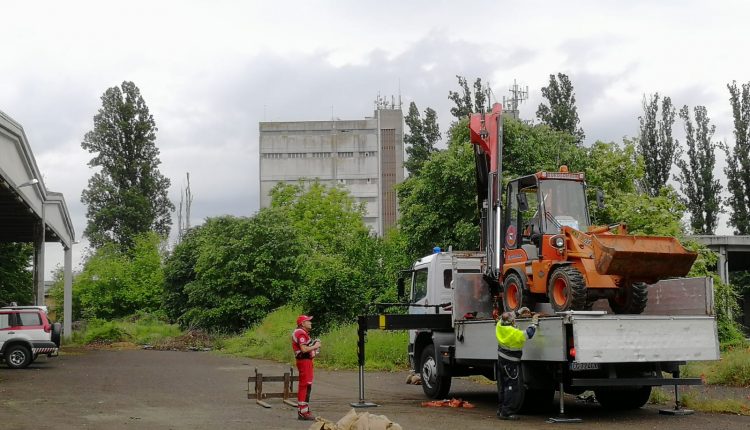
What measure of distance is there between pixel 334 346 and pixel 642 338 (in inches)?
622

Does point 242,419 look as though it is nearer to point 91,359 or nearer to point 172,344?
point 91,359

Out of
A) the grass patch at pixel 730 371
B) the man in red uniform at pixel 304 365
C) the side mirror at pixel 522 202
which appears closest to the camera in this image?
the man in red uniform at pixel 304 365

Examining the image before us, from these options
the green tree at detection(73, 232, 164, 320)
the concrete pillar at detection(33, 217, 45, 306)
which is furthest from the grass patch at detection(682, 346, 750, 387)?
the green tree at detection(73, 232, 164, 320)

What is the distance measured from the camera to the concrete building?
108125mm

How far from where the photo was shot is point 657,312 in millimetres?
15281

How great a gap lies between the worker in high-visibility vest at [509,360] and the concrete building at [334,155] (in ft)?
307

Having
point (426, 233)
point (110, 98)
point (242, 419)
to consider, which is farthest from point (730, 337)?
point (110, 98)

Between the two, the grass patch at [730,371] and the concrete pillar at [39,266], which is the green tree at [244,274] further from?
the grass patch at [730,371]

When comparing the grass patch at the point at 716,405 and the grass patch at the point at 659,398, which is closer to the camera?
the grass patch at the point at 716,405

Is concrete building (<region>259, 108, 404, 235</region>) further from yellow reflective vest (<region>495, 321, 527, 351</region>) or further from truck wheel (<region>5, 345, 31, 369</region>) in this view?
yellow reflective vest (<region>495, 321, 527, 351</region>)

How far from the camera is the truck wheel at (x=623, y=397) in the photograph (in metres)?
15.0

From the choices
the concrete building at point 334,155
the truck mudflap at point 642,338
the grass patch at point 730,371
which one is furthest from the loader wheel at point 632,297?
the concrete building at point 334,155

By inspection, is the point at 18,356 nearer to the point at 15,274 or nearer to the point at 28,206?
the point at 28,206

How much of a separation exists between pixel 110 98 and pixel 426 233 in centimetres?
4784
